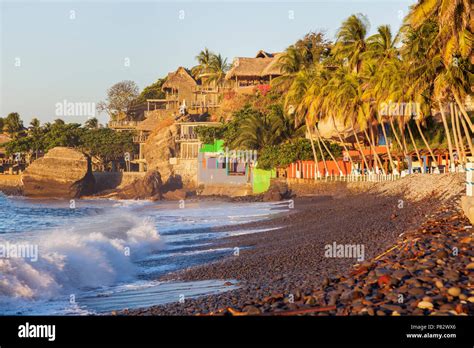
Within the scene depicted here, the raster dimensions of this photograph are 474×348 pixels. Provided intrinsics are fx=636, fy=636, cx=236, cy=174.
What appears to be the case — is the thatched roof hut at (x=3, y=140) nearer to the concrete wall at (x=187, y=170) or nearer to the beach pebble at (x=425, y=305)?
the concrete wall at (x=187, y=170)

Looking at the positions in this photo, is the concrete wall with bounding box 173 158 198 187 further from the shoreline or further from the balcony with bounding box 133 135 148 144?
the shoreline

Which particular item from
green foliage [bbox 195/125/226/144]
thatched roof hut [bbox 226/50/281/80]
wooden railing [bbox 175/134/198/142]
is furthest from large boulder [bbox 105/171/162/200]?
thatched roof hut [bbox 226/50/281/80]

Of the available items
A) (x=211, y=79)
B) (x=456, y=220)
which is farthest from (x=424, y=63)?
(x=211, y=79)

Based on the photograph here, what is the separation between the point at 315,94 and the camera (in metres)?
43.7

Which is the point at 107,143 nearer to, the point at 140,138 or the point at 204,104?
the point at 140,138

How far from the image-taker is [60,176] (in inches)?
2559

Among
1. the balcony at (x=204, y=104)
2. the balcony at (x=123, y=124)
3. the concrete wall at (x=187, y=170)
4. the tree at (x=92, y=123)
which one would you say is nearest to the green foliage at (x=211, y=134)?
the concrete wall at (x=187, y=170)

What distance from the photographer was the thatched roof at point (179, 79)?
258 feet

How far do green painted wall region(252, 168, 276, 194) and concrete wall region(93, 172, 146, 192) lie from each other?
2080 centimetres

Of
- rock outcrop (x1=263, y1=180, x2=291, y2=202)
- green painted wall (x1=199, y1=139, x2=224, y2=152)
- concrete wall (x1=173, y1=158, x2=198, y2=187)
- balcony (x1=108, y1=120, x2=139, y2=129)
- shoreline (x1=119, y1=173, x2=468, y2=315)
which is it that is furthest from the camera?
balcony (x1=108, y1=120, x2=139, y2=129)

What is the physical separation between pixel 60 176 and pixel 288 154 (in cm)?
2801

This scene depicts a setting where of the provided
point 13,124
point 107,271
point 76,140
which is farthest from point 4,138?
point 107,271

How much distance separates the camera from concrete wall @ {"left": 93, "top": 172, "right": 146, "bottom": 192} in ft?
226
